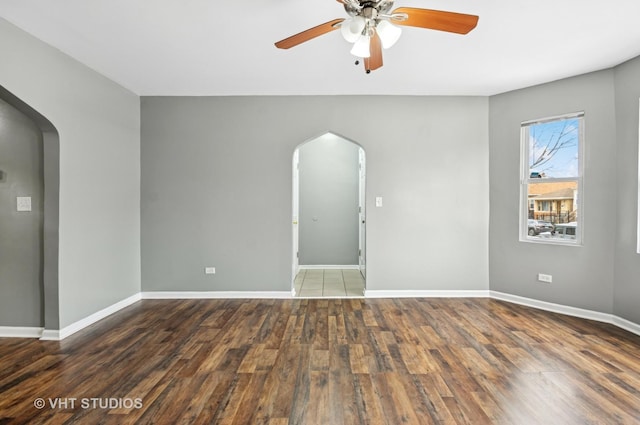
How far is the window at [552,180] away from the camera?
3.90 metres

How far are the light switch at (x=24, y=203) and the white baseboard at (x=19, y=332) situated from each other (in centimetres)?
113

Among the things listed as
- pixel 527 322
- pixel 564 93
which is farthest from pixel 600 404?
pixel 564 93

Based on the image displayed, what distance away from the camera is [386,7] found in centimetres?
194

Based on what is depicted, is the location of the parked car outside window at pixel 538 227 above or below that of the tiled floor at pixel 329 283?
above

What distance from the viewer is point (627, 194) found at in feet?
11.4

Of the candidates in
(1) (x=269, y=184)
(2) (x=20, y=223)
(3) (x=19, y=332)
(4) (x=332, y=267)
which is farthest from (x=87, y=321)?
(4) (x=332, y=267)

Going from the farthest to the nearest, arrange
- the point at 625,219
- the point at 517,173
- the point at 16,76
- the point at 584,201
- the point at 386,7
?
1. the point at 517,173
2. the point at 584,201
3. the point at 625,219
4. the point at 16,76
5. the point at 386,7

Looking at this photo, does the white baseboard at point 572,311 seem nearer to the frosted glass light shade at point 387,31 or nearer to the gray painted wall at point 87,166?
the frosted glass light shade at point 387,31

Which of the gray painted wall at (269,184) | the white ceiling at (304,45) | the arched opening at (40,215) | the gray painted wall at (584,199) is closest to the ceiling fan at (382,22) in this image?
the white ceiling at (304,45)

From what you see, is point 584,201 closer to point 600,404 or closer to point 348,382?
point 600,404

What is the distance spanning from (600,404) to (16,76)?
15.8ft

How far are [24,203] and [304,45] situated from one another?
301 cm

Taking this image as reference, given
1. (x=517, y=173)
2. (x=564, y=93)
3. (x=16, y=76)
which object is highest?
(x=564, y=93)

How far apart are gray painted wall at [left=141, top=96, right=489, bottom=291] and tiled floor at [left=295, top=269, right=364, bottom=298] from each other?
45 cm
